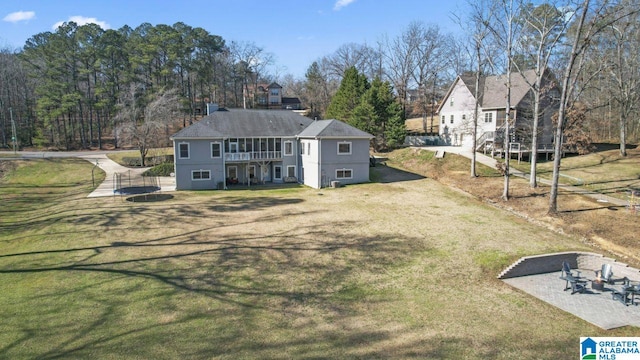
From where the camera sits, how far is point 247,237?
19.2m

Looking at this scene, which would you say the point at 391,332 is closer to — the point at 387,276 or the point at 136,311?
the point at 387,276

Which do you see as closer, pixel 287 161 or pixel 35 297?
pixel 35 297

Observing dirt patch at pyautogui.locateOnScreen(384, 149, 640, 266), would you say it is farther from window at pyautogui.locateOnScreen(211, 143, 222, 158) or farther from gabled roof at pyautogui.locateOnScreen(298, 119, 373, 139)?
window at pyautogui.locateOnScreen(211, 143, 222, 158)

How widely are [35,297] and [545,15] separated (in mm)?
31468

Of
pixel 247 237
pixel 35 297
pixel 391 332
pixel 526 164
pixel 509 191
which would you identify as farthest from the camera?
pixel 526 164

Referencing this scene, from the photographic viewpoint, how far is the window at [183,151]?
32.1 m

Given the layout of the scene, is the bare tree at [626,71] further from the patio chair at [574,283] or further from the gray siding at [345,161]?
the patio chair at [574,283]

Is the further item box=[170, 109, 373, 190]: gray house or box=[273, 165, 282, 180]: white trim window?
box=[273, 165, 282, 180]: white trim window

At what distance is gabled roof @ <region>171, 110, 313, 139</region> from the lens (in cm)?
3319

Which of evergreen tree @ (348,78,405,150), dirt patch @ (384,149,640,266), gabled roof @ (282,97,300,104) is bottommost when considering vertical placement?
dirt patch @ (384,149,640,266)

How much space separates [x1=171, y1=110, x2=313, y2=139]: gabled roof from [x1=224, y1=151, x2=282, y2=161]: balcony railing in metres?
1.66

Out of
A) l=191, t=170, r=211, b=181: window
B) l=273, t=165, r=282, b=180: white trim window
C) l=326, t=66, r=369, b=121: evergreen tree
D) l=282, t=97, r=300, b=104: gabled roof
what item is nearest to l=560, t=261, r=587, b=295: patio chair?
l=273, t=165, r=282, b=180: white trim window

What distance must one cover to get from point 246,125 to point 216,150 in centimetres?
441

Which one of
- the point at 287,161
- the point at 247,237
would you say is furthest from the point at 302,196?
the point at 247,237
